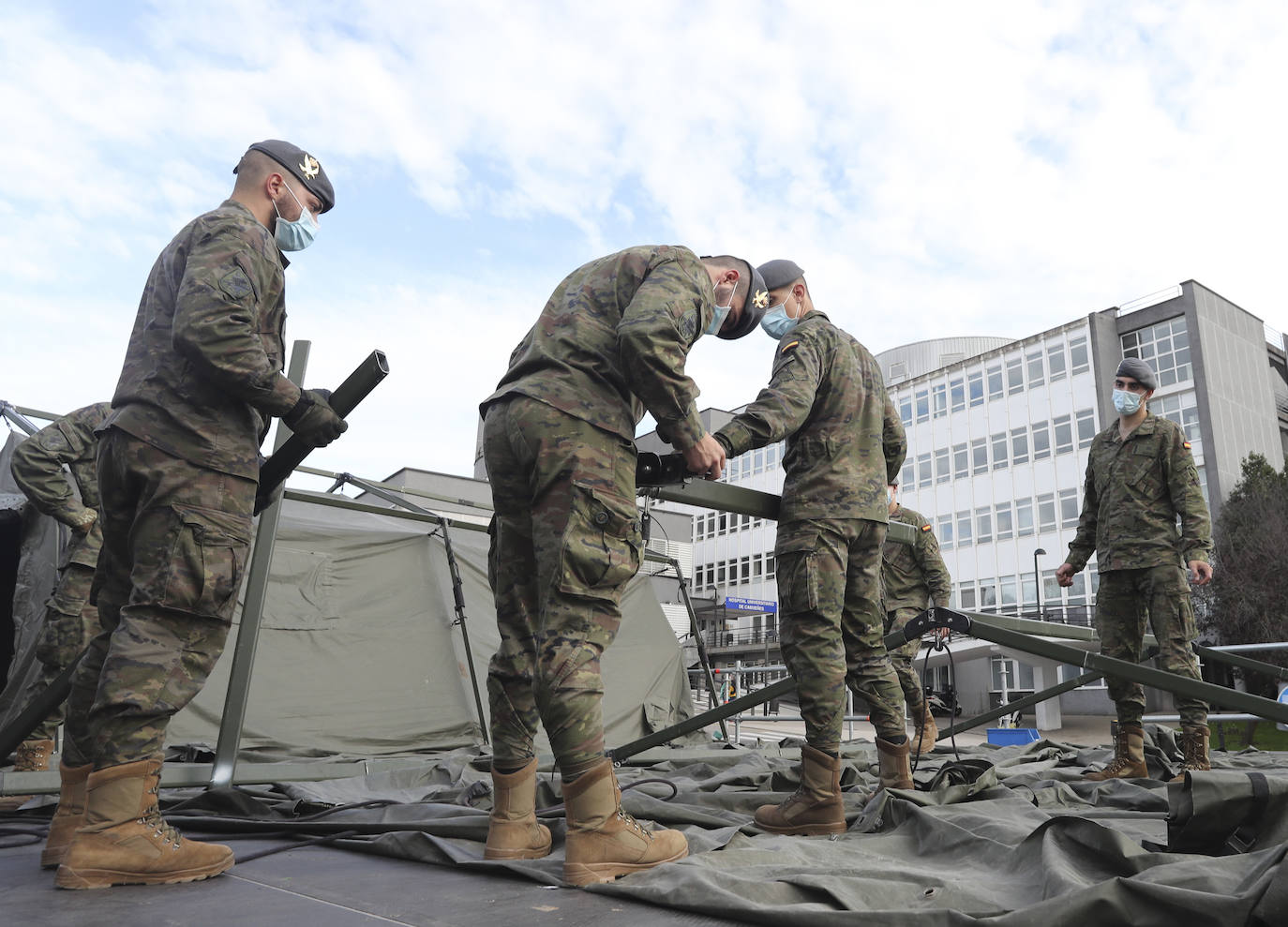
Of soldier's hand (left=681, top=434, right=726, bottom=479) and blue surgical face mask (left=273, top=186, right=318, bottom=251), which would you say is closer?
soldier's hand (left=681, top=434, right=726, bottom=479)

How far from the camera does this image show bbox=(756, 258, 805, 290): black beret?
3865 millimetres

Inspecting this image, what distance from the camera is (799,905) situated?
5.65ft

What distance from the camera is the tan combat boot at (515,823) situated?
2475mm

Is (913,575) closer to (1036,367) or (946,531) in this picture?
(1036,367)

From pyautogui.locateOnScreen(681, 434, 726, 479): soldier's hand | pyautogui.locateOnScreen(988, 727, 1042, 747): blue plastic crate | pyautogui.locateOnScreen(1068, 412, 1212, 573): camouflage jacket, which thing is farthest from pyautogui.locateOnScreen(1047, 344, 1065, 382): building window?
pyautogui.locateOnScreen(681, 434, 726, 479): soldier's hand

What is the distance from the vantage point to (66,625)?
4441 mm

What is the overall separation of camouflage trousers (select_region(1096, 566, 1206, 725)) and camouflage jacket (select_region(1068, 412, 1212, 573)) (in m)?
0.08

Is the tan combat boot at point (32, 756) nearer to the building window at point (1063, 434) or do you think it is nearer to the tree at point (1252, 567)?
the tree at point (1252, 567)

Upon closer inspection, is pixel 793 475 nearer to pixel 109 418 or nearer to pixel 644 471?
pixel 644 471

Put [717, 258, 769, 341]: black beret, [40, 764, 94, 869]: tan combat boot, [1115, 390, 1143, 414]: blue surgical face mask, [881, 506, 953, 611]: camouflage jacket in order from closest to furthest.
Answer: [40, 764, 94, 869]: tan combat boot < [717, 258, 769, 341]: black beret < [1115, 390, 1143, 414]: blue surgical face mask < [881, 506, 953, 611]: camouflage jacket

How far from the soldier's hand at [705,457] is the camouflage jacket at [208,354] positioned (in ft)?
3.97

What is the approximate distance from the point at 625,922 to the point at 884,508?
2.09 metres

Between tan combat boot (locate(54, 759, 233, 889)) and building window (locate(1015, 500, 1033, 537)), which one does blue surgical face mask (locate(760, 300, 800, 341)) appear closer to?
tan combat boot (locate(54, 759, 233, 889))

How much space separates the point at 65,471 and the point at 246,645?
219cm
